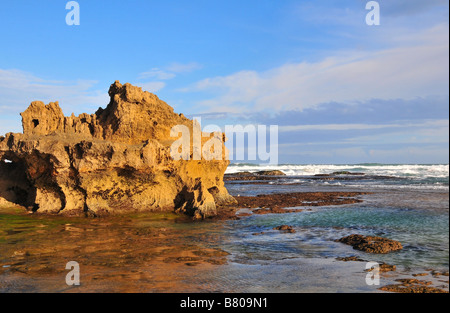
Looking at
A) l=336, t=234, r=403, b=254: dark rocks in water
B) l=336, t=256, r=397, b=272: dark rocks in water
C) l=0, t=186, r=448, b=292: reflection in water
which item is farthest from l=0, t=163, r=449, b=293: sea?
l=336, t=234, r=403, b=254: dark rocks in water

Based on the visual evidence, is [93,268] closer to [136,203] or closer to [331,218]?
[136,203]

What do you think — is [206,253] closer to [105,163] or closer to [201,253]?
[201,253]

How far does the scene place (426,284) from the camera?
6816mm

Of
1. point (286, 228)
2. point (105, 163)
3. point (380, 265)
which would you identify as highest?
point (105, 163)

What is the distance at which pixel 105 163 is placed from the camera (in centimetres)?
1505

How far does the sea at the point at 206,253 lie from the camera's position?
7.03 metres

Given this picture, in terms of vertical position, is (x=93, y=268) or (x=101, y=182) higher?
(x=101, y=182)

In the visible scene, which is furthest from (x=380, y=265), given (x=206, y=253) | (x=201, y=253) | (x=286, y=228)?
(x=286, y=228)

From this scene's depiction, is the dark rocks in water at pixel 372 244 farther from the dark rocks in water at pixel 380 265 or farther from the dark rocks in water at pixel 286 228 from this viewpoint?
the dark rocks in water at pixel 286 228

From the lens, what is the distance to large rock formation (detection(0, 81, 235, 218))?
593 inches

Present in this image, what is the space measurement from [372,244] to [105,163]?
1142cm

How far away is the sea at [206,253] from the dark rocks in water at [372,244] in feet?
1.07
